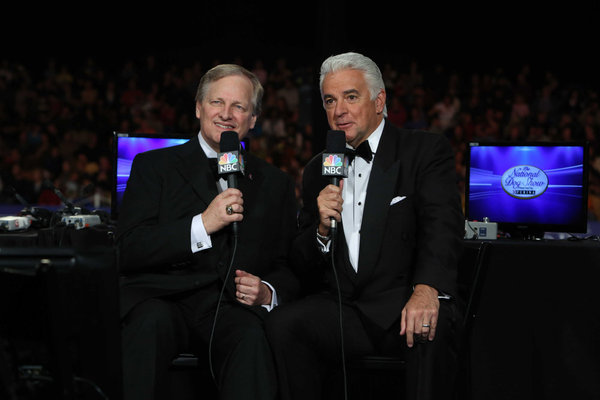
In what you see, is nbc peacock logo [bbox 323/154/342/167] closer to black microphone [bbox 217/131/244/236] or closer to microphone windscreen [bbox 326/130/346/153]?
microphone windscreen [bbox 326/130/346/153]

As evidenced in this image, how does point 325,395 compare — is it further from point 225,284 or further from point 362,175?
point 362,175

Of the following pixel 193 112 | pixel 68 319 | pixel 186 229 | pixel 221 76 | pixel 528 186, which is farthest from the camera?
pixel 193 112

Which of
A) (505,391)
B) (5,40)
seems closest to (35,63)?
(5,40)

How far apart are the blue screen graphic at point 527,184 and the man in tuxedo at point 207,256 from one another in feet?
4.08

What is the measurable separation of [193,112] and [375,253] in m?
7.96

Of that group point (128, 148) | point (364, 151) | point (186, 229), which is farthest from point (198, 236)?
point (128, 148)

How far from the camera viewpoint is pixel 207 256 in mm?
2582

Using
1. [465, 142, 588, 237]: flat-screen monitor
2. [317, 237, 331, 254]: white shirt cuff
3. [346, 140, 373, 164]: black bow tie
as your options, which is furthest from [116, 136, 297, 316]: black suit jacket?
[465, 142, 588, 237]: flat-screen monitor

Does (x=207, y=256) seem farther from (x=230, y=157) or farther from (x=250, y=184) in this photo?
(x=230, y=157)

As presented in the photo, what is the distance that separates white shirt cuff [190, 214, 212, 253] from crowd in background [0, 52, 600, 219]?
5.36 metres

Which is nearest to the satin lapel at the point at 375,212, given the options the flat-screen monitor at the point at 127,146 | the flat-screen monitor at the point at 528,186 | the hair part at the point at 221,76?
the hair part at the point at 221,76

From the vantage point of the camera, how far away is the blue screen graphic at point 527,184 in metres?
3.44

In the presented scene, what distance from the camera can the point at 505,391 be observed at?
2.68 metres

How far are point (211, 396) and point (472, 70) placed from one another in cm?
1060
